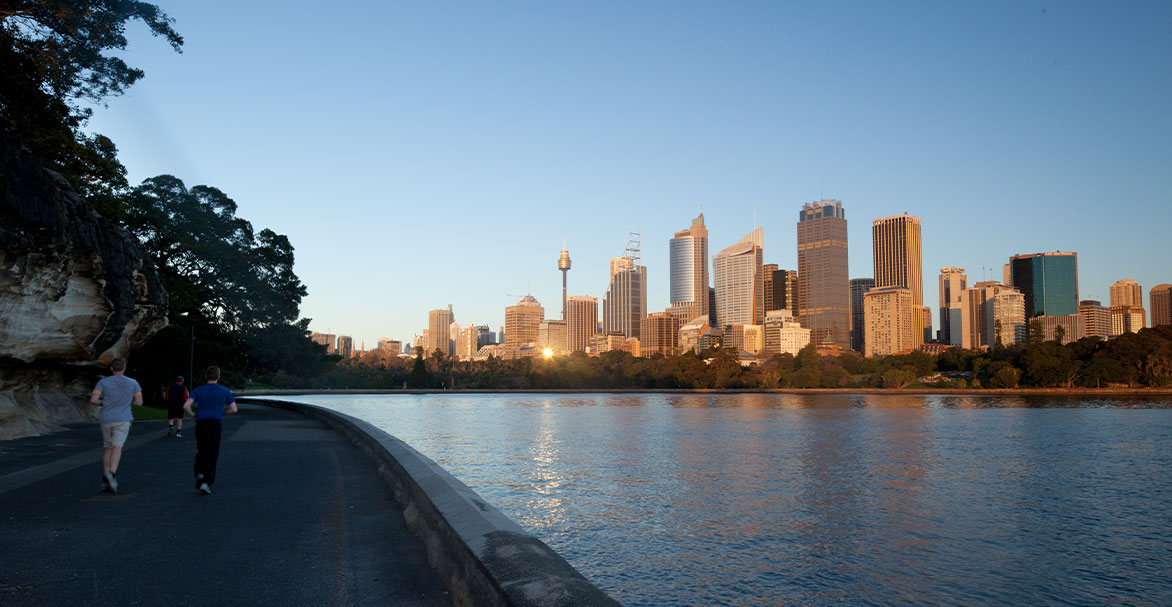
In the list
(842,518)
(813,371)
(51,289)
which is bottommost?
(813,371)

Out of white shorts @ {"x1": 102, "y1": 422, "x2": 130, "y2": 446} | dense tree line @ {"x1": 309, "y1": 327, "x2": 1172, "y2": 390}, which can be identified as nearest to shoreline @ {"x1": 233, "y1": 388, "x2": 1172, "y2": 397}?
dense tree line @ {"x1": 309, "y1": 327, "x2": 1172, "y2": 390}

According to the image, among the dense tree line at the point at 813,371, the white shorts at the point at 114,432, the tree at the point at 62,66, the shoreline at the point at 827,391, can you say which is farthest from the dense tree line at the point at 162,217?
the dense tree line at the point at 813,371

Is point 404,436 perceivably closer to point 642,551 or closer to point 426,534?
point 642,551

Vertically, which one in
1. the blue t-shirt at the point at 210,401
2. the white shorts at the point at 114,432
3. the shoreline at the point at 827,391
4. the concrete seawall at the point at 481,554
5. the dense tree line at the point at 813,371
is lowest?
the shoreline at the point at 827,391

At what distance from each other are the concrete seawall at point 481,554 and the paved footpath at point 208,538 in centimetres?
23

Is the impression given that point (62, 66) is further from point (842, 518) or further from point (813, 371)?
point (813, 371)

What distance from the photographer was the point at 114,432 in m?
10.1

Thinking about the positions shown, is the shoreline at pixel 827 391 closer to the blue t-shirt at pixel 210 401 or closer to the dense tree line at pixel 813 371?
the dense tree line at pixel 813 371

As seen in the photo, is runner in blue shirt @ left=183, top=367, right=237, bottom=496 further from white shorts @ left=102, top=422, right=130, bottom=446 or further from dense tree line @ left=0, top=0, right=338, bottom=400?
dense tree line @ left=0, top=0, right=338, bottom=400

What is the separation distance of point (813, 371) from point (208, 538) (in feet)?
510

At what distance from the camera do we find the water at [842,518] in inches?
414

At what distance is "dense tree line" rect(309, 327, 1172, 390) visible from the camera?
12138 centimetres

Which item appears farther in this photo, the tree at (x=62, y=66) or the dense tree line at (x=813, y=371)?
the dense tree line at (x=813, y=371)

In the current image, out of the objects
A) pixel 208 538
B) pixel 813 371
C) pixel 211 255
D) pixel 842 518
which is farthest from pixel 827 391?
pixel 208 538
